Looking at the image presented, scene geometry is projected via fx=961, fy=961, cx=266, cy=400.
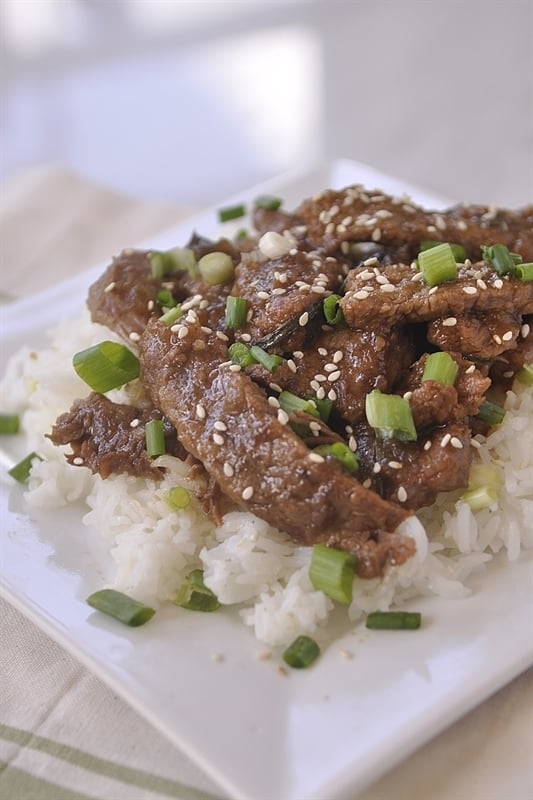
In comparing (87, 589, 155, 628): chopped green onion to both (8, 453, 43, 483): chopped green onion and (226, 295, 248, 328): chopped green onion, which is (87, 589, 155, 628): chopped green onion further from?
(226, 295, 248, 328): chopped green onion

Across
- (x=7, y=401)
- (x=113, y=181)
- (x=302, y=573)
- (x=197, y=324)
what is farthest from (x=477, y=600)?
(x=113, y=181)

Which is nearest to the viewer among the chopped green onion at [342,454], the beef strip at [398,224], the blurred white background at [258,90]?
the chopped green onion at [342,454]

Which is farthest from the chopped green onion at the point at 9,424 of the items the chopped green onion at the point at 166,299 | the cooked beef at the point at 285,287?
the cooked beef at the point at 285,287

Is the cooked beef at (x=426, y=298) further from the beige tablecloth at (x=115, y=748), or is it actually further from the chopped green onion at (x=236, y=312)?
the beige tablecloth at (x=115, y=748)

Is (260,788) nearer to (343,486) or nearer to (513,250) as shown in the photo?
(343,486)

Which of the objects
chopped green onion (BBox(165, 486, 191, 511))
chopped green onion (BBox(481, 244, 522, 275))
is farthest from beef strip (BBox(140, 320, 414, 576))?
chopped green onion (BBox(481, 244, 522, 275))
